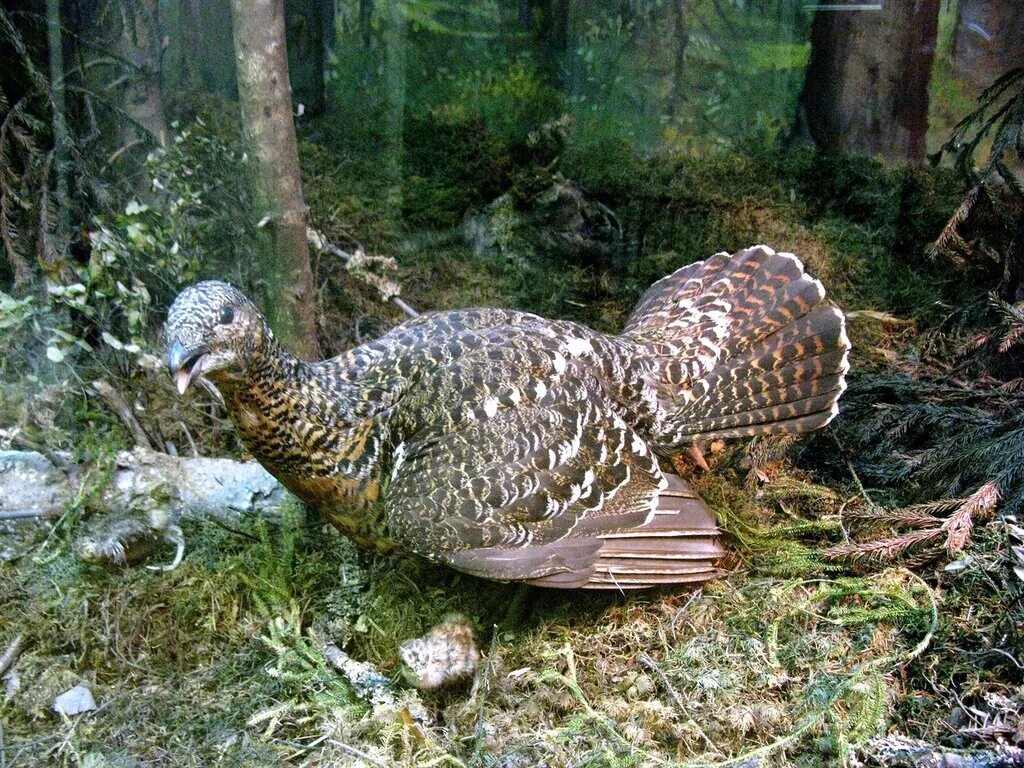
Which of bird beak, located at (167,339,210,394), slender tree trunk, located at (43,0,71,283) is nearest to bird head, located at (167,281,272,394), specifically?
bird beak, located at (167,339,210,394)

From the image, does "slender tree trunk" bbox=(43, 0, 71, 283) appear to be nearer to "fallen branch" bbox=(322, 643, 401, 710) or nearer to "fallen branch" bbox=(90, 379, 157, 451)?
"fallen branch" bbox=(90, 379, 157, 451)

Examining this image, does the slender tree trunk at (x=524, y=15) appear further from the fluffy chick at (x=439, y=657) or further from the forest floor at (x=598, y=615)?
the fluffy chick at (x=439, y=657)

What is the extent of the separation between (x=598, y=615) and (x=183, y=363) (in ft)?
5.04

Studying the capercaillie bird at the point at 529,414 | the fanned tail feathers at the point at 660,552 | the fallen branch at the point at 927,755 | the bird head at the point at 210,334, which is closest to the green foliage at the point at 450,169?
the capercaillie bird at the point at 529,414

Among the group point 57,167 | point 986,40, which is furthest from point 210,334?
point 986,40

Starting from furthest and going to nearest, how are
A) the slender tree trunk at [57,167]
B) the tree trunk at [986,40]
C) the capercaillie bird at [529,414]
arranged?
1. the slender tree trunk at [57,167]
2. the tree trunk at [986,40]
3. the capercaillie bird at [529,414]

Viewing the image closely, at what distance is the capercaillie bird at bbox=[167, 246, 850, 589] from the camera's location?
2479 mm

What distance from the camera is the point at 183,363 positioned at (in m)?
2.16

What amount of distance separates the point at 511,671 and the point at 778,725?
81 cm

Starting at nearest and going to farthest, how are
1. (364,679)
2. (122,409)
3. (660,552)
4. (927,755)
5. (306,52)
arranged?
1. (927,755)
2. (364,679)
3. (660,552)
4. (306,52)
5. (122,409)

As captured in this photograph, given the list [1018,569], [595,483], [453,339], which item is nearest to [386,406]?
[453,339]

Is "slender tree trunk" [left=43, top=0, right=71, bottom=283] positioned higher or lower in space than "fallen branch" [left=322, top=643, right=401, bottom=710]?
higher

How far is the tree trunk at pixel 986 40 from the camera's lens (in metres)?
2.58

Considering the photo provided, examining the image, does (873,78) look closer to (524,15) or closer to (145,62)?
(524,15)
